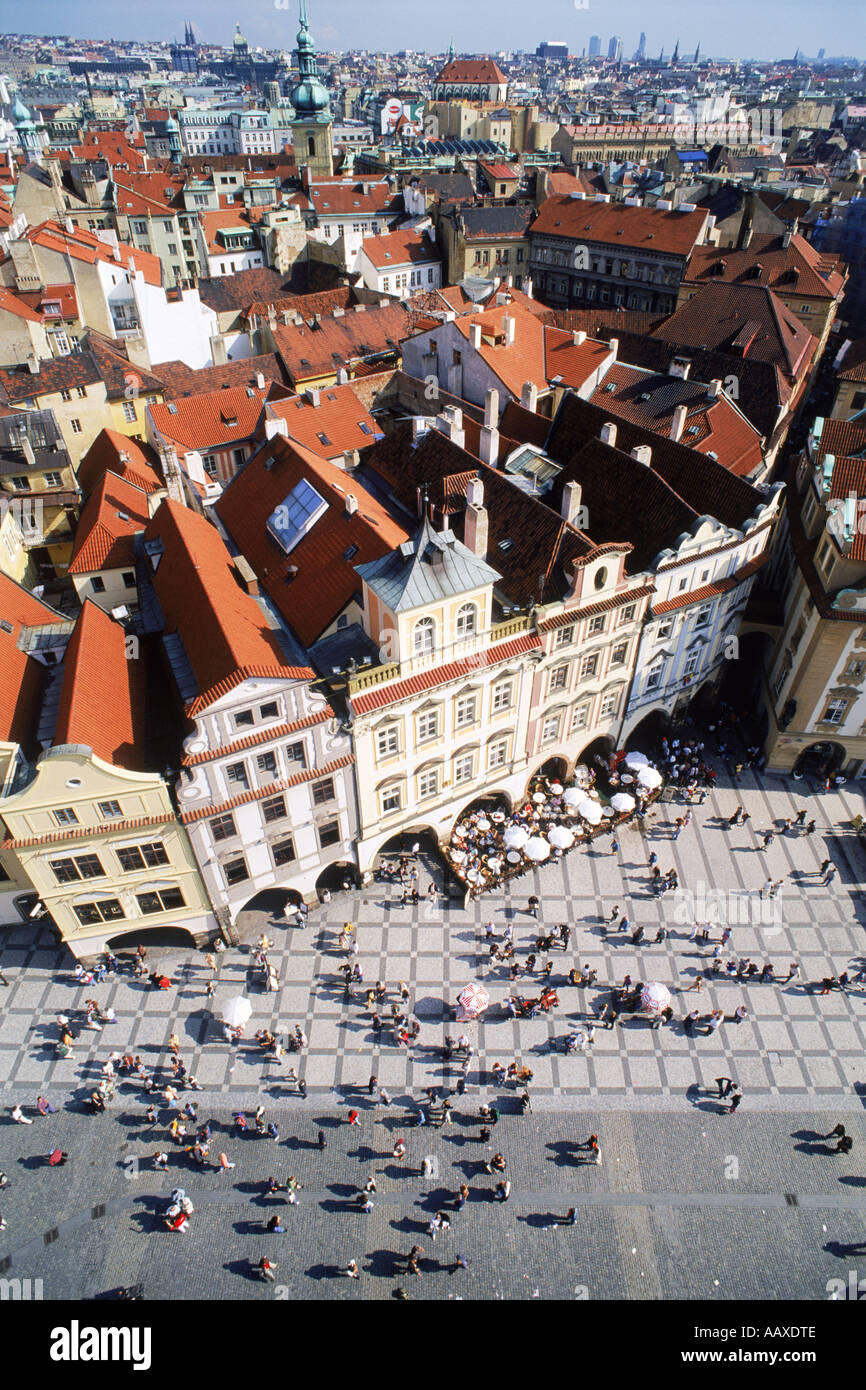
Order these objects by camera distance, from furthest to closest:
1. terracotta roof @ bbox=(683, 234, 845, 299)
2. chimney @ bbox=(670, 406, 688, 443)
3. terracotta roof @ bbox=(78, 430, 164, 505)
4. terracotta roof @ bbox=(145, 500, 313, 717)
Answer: terracotta roof @ bbox=(683, 234, 845, 299) → terracotta roof @ bbox=(78, 430, 164, 505) → chimney @ bbox=(670, 406, 688, 443) → terracotta roof @ bbox=(145, 500, 313, 717)

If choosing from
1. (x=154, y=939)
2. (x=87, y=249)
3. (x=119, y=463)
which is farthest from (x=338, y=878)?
(x=87, y=249)

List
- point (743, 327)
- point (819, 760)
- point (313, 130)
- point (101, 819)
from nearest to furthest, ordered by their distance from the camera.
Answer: point (101, 819), point (819, 760), point (743, 327), point (313, 130)

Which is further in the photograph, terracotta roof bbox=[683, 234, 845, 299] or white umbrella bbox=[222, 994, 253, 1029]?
terracotta roof bbox=[683, 234, 845, 299]

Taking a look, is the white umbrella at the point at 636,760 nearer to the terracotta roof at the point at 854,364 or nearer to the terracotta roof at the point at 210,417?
the terracotta roof at the point at 210,417

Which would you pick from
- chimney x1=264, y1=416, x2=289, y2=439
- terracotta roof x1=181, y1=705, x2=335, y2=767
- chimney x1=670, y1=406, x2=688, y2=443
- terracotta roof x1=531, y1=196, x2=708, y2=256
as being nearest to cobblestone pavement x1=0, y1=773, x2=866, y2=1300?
terracotta roof x1=181, y1=705, x2=335, y2=767

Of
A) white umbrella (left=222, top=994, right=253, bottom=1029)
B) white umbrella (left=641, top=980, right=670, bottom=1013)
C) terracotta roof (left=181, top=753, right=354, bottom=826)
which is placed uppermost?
terracotta roof (left=181, top=753, right=354, bottom=826)

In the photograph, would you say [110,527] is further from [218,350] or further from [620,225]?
[620,225]

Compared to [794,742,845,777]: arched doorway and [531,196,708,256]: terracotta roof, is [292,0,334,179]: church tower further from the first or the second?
[794,742,845,777]: arched doorway

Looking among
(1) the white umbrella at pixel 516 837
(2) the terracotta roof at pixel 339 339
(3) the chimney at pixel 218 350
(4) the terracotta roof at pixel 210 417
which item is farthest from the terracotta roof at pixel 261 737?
(3) the chimney at pixel 218 350
